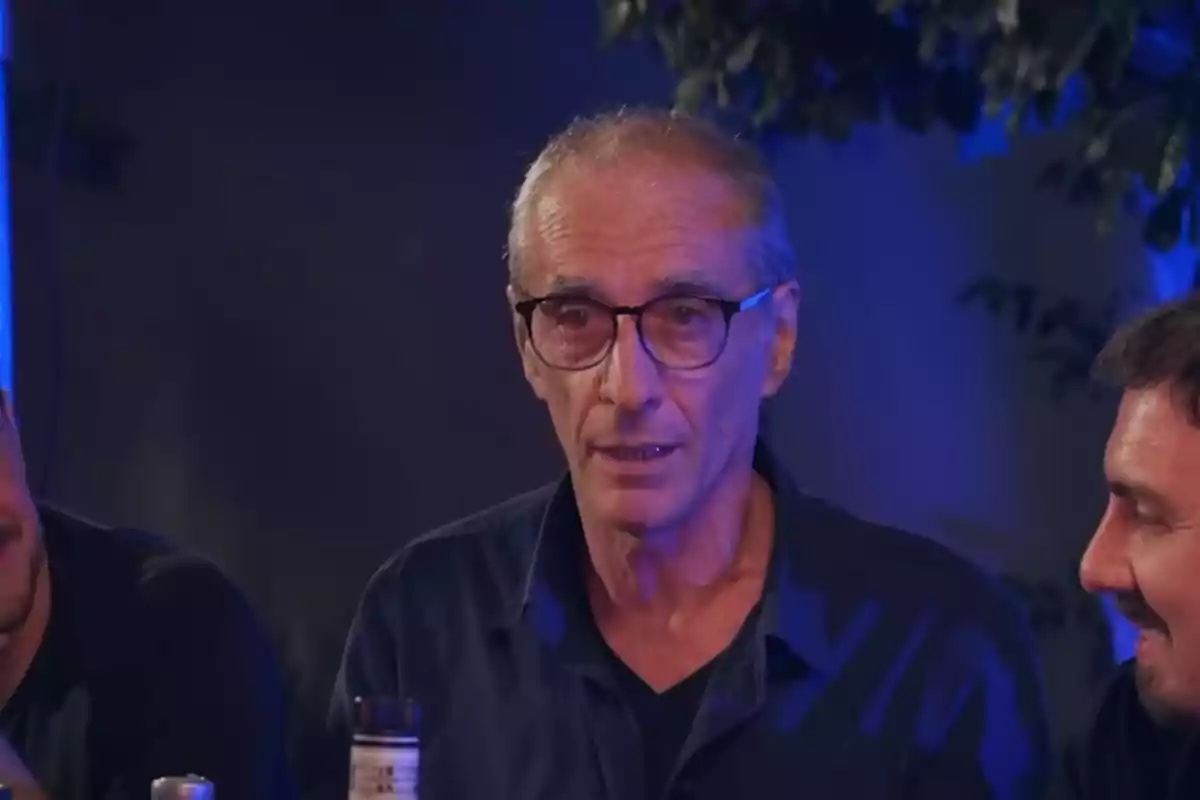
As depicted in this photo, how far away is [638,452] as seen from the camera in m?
1.21

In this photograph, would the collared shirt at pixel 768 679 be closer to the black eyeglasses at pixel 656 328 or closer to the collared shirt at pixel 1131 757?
the collared shirt at pixel 1131 757

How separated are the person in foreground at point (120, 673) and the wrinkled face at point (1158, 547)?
684 mm

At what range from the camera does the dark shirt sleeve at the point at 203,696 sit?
1.25m

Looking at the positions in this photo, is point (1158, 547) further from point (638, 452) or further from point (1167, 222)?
point (1167, 222)

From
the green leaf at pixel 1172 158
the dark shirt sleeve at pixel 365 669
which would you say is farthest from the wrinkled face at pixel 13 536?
the green leaf at pixel 1172 158

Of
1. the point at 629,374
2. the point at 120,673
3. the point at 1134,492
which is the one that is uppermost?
the point at 629,374

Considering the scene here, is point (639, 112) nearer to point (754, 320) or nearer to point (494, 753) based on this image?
point (754, 320)

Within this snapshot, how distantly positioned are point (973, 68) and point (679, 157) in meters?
0.61

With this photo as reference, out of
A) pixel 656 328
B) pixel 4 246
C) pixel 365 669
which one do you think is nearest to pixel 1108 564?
pixel 656 328

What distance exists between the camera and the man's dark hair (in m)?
1.12

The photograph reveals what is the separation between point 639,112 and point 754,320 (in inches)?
8.0

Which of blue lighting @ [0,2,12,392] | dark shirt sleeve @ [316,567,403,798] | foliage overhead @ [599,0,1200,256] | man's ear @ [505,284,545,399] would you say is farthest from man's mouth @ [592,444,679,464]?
blue lighting @ [0,2,12,392]

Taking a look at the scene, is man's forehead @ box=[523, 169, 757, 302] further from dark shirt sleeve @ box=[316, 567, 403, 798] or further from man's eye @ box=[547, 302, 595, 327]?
dark shirt sleeve @ box=[316, 567, 403, 798]

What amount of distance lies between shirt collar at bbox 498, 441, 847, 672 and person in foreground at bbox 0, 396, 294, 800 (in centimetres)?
23
